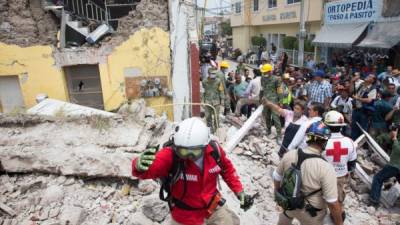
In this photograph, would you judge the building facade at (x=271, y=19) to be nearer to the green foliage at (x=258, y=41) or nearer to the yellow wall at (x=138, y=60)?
the green foliage at (x=258, y=41)

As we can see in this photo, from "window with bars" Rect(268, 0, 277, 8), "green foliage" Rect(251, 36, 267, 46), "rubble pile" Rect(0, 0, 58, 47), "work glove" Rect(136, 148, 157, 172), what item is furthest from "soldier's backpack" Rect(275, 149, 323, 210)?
"green foliage" Rect(251, 36, 267, 46)

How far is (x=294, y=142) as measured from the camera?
477 centimetres

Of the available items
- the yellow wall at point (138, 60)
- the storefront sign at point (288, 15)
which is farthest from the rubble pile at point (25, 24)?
the storefront sign at point (288, 15)

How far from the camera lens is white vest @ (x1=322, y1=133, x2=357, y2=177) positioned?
406cm

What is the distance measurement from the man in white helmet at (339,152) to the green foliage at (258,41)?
84.3ft

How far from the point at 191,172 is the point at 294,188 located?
3.52 feet

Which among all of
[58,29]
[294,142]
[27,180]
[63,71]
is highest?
[58,29]

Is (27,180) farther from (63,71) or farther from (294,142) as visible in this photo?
(63,71)

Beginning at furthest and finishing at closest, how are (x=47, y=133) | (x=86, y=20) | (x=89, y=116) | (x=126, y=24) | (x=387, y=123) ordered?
1. (x=86, y=20)
2. (x=126, y=24)
3. (x=387, y=123)
4. (x=89, y=116)
5. (x=47, y=133)

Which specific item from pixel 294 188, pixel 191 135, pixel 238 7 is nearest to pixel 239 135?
pixel 294 188

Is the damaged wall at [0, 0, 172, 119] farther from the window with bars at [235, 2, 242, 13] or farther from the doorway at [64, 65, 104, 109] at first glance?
the window with bars at [235, 2, 242, 13]

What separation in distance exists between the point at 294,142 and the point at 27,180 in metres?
3.96

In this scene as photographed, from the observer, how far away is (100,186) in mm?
4844

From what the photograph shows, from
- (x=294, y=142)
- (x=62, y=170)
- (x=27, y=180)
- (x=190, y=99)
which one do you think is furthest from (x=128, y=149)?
(x=190, y=99)
